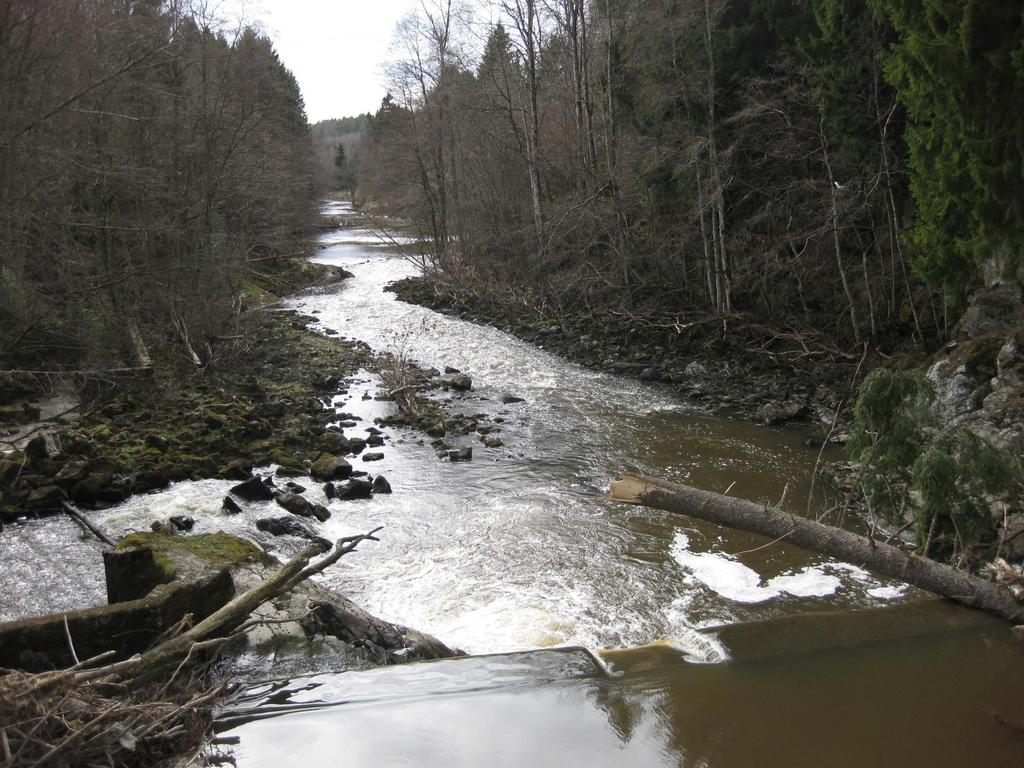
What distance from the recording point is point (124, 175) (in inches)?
492

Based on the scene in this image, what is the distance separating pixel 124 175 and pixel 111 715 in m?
11.1

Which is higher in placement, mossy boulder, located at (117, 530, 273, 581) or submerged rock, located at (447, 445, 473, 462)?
mossy boulder, located at (117, 530, 273, 581)

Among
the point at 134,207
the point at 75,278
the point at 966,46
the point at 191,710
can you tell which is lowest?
the point at 191,710

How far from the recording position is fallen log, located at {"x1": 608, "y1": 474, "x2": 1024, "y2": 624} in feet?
18.4

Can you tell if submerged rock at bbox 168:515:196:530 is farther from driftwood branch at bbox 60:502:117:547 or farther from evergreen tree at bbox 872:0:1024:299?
evergreen tree at bbox 872:0:1024:299

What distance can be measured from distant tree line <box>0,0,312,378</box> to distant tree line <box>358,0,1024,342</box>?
8.88 meters

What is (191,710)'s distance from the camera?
4078 millimetres

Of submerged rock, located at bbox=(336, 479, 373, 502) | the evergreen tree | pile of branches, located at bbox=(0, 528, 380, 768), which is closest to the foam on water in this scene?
submerged rock, located at bbox=(336, 479, 373, 502)

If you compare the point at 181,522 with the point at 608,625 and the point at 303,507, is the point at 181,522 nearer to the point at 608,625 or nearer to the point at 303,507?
the point at 303,507

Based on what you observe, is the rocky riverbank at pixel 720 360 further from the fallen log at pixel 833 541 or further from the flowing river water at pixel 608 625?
the fallen log at pixel 833 541

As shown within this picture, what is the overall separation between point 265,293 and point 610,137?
14.5m

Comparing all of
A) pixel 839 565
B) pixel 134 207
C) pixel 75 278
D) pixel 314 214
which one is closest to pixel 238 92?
pixel 134 207

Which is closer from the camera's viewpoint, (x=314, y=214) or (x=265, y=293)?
(x=265, y=293)

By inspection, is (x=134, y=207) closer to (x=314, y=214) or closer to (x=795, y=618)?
(x=795, y=618)
